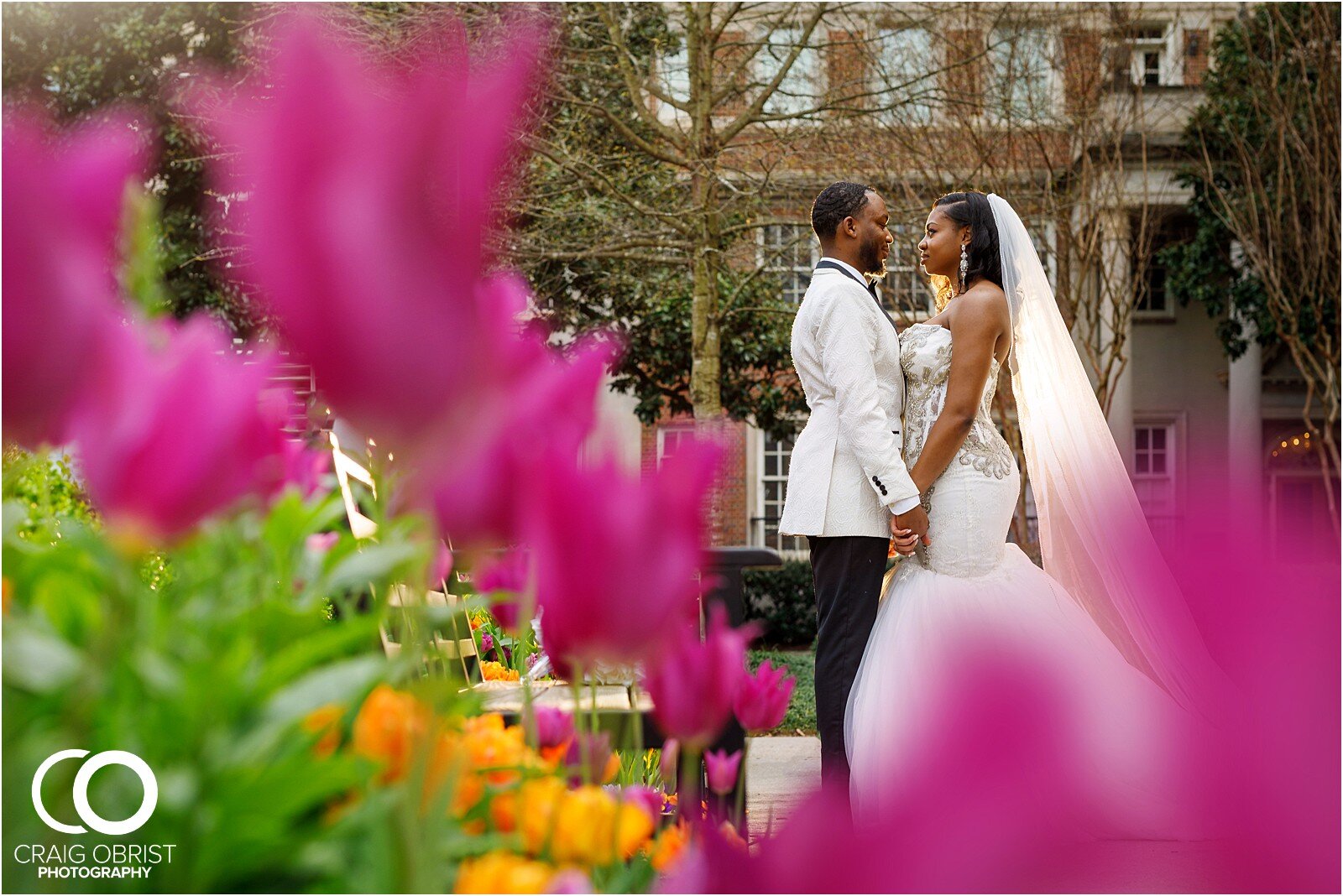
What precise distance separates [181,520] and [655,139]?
9.31 meters

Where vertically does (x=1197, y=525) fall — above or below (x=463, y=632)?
above

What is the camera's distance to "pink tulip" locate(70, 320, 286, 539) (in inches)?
10.9

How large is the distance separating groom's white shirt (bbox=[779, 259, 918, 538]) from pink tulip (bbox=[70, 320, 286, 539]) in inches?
104

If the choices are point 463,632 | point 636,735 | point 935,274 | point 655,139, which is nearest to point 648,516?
point 636,735

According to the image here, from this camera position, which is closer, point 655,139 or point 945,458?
point 945,458

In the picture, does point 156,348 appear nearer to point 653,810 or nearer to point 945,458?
point 653,810

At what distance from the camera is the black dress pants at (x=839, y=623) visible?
2.96 metres

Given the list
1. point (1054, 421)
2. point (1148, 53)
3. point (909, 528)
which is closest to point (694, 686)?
point (909, 528)

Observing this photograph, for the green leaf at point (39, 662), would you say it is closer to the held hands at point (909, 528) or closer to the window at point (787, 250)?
the held hands at point (909, 528)

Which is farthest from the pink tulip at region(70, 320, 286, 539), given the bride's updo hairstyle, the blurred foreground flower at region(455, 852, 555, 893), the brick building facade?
the brick building facade

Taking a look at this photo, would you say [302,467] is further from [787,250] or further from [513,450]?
[787,250]

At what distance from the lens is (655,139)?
927 centimetres

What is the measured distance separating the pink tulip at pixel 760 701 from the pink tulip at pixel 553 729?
5.9 inches

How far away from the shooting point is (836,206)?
3.12 m
